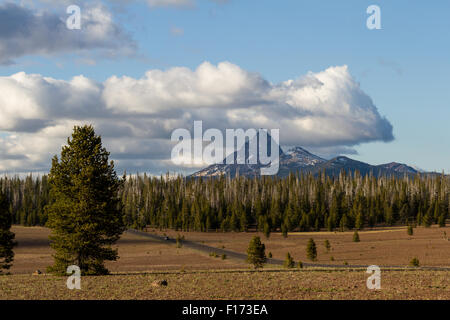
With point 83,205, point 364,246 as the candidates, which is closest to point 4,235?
point 83,205

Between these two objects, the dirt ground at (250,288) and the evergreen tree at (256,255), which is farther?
the evergreen tree at (256,255)

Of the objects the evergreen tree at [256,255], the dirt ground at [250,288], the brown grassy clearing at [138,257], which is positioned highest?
the dirt ground at [250,288]

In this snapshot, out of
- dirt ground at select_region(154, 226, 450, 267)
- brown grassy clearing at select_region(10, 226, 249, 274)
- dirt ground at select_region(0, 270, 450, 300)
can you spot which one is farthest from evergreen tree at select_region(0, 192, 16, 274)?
dirt ground at select_region(154, 226, 450, 267)

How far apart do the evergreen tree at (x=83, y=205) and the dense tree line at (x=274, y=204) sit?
96583 mm

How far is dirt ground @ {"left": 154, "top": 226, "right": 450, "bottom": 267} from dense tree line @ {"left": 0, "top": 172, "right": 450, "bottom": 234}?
281 inches

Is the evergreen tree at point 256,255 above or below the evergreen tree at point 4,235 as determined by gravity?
below

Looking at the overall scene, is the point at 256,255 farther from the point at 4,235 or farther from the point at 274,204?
the point at 274,204

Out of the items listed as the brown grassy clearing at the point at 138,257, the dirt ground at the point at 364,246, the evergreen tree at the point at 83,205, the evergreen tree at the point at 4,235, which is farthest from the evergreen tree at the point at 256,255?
the evergreen tree at the point at 83,205

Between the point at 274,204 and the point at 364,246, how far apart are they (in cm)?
5280

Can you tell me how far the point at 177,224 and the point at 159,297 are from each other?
137 metres

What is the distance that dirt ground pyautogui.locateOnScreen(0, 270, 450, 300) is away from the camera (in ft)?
68.4

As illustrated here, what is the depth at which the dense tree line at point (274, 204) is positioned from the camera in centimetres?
14338

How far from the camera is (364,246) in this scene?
101000mm

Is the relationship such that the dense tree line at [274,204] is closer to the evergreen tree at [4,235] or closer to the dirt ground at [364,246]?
the dirt ground at [364,246]
